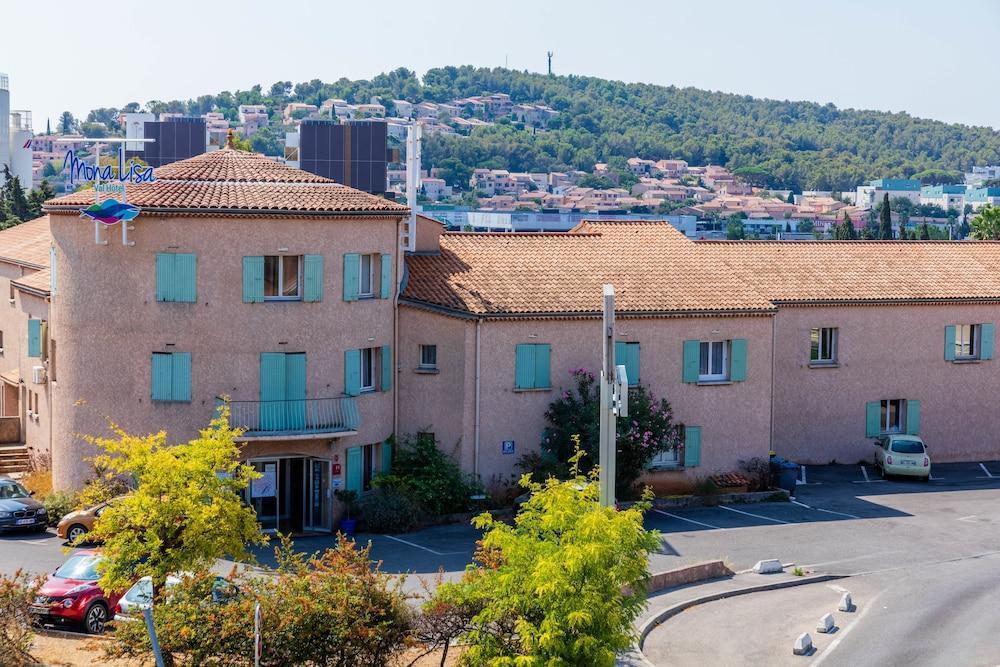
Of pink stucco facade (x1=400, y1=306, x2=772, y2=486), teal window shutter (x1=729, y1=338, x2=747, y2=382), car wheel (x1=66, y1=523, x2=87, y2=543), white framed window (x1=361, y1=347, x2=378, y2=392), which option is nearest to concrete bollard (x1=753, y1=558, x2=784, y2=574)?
pink stucco facade (x1=400, y1=306, x2=772, y2=486)

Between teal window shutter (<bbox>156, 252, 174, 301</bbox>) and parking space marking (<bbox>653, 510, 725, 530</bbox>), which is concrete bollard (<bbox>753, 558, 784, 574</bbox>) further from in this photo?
teal window shutter (<bbox>156, 252, 174, 301</bbox>)

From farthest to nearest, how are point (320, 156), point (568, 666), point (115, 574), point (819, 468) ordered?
1. point (320, 156)
2. point (819, 468)
3. point (115, 574)
4. point (568, 666)

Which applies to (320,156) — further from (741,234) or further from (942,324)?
(942,324)

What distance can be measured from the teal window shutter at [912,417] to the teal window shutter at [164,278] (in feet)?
77.2

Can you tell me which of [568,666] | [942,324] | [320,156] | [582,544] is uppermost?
[320,156]

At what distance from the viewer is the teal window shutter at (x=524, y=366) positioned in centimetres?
3888

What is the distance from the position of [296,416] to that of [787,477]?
14.4 meters

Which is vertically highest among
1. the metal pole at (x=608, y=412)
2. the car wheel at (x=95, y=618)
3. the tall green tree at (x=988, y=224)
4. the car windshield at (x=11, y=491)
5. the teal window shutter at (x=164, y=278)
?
the tall green tree at (x=988, y=224)

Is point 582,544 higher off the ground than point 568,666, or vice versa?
point 582,544

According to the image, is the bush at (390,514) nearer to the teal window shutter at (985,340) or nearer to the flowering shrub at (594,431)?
the flowering shrub at (594,431)

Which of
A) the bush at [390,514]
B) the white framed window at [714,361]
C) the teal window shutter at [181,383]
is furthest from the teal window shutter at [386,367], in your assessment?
the white framed window at [714,361]

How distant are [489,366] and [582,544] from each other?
16.7m

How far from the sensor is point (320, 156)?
131 meters

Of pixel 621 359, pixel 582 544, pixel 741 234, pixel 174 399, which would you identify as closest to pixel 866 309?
pixel 621 359
